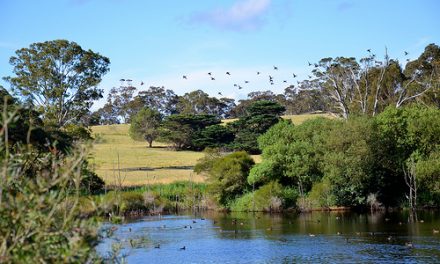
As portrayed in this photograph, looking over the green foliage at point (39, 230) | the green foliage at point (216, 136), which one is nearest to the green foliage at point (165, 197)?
the green foliage at point (216, 136)

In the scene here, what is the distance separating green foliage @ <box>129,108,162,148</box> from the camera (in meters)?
104

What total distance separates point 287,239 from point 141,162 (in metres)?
51.1

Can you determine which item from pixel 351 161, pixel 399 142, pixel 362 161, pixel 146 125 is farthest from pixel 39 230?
pixel 146 125

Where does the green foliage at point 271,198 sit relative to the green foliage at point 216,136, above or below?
below

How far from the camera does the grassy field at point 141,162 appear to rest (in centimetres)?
6862

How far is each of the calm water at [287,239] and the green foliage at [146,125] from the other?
175 feet

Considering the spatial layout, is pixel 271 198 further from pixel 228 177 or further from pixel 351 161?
pixel 351 161

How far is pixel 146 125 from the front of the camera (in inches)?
4178

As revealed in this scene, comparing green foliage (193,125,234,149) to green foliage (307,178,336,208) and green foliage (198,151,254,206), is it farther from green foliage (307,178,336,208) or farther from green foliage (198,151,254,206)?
green foliage (307,178,336,208)

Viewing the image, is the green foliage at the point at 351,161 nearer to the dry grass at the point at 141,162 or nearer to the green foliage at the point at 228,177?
the green foliage at the point at 228,177

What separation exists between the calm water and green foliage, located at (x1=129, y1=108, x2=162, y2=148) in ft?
175

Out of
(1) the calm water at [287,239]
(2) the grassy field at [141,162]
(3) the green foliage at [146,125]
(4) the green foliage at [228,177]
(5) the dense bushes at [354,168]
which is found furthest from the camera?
(3) the green foliage at [146,125]

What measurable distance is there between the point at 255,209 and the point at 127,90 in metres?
88.9

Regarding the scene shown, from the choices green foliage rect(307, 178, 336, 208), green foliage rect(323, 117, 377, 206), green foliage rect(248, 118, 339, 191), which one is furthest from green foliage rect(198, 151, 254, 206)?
green foliage rect(323, 117, 377, 206)
